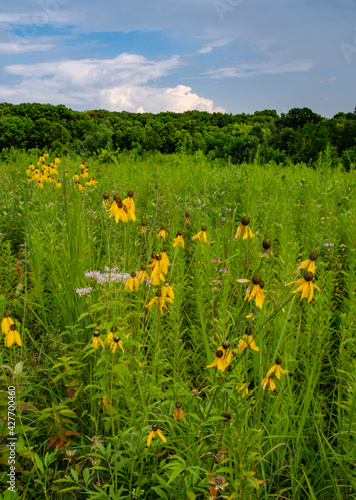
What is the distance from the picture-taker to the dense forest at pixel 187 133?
9.66 metres

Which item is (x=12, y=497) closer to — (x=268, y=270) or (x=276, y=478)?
(x=276, y=478)

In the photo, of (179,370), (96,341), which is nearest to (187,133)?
(179,370)

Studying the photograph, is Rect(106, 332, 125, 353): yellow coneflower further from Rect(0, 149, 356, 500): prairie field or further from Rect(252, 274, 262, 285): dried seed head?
Rect(252, 274, 262, 285): dried seed head

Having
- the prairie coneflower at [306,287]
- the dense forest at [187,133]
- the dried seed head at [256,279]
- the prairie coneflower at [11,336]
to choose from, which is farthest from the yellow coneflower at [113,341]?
the dense forest at [187,133]

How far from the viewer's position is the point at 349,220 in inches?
125

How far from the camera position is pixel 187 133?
15.3 metres

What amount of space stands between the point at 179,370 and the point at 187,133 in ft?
48.0

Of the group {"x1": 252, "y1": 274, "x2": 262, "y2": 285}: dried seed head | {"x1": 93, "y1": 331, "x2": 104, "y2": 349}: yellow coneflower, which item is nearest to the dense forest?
{"x1": 93, "y1": 331, "x2": 104, "y2": 349}: yellow coneflower

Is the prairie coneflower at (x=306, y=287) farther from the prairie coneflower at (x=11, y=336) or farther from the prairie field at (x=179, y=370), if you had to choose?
Result: the prairie coneflower at (x=11, y=336)

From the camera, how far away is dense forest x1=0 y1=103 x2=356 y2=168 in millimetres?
9664

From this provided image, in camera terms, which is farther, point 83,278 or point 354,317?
point 83,278

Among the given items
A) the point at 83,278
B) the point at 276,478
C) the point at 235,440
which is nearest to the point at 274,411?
the point at 276,478

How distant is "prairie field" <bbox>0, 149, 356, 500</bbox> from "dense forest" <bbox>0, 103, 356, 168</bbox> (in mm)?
4250

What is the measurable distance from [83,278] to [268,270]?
4.38ft
